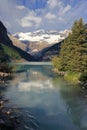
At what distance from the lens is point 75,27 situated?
89.8 metres

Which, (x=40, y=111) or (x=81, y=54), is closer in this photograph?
(x=40, y=111)

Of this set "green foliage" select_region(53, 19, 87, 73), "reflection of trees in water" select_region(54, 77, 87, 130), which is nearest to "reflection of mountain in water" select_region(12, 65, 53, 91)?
"green foliage" select_region(53, 19, 87, 73)

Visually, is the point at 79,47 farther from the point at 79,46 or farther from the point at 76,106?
the point at 76,106

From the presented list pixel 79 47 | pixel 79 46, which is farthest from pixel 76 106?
pixel 79 46

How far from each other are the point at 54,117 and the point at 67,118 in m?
1.76

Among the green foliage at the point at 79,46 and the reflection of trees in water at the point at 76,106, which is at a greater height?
the green foliage at the point at 79,46

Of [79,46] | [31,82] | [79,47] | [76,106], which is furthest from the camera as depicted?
[79,46]

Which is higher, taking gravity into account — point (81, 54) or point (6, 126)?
point (81, 54)

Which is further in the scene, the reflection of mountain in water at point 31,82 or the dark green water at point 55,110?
the reflection of mountain in water at point 31,82

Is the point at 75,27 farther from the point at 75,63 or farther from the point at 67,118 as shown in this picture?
the point at 67,118

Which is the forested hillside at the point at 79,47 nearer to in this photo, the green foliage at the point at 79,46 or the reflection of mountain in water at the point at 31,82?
→ the green foliage at the point at 79,46

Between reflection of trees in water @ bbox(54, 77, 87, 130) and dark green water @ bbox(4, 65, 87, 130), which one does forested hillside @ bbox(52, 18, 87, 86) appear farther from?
dark green water @ bbox(4, 65, 87, 130)

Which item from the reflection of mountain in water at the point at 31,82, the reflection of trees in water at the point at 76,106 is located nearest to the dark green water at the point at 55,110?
the reflection of trees in water at the point at 76,106

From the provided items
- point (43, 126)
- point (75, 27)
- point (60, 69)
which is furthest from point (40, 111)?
point (60, 69)
